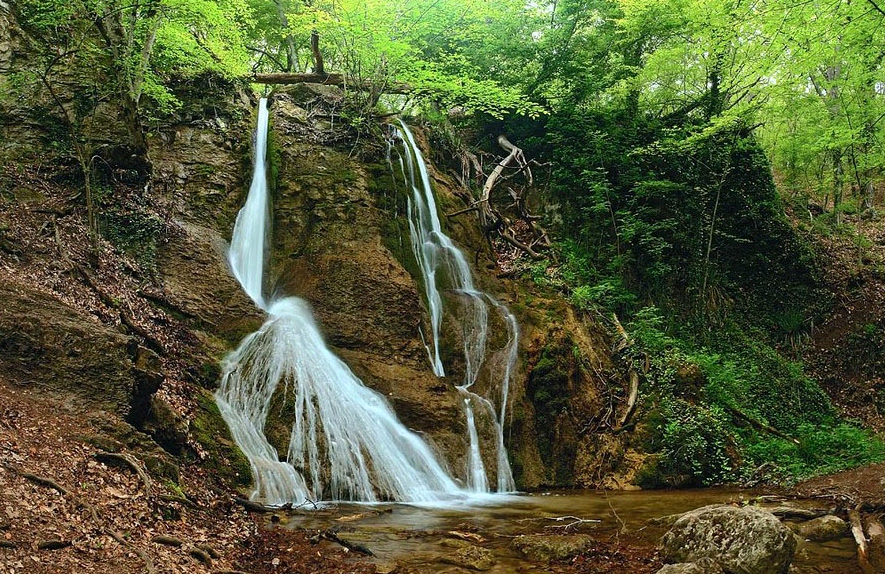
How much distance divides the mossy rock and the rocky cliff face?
0.04m

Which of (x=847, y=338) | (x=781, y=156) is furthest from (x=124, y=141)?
(x=781, y=156)

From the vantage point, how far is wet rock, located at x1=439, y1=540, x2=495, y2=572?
18.7ft

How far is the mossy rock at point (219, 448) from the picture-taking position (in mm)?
7289

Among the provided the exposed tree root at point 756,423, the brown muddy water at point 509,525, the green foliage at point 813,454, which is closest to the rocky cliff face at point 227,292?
the brown muddy water at point 509,525

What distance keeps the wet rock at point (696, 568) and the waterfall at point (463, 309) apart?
5.02 meters

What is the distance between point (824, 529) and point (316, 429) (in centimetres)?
699

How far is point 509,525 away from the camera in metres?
7.33

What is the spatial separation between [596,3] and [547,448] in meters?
14.9

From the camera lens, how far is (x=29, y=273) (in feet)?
26.0

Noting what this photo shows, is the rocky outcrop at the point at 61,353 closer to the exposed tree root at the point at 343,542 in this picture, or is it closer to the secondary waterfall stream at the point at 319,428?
the secondary waterfall stream at the point at 319,428

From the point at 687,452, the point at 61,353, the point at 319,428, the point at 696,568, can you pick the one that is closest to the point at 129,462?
the point at 61,353

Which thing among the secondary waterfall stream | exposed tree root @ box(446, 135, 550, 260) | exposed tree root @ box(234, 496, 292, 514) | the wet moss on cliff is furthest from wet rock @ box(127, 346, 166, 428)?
exposed tree root @ box(446, 135, 550, 260)

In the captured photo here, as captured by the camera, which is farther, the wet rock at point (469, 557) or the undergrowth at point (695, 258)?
the undergrowth at point (695, 258)

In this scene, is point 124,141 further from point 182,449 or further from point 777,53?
point 777,53
